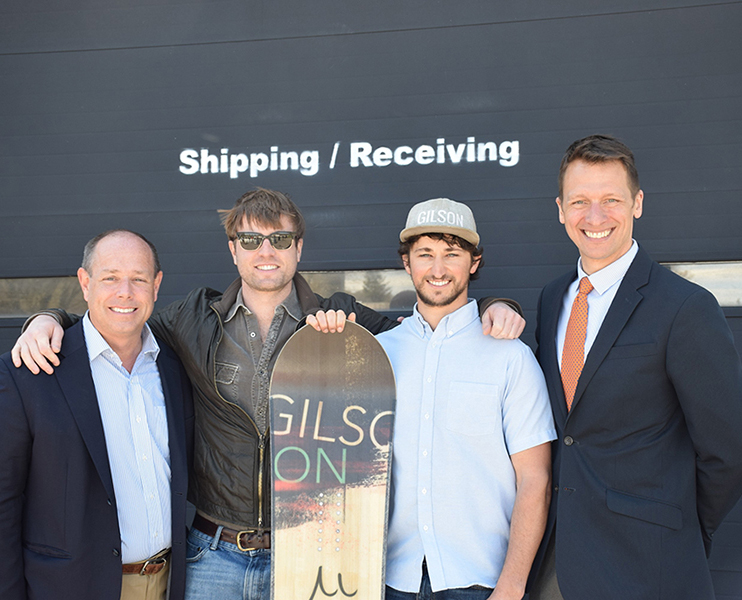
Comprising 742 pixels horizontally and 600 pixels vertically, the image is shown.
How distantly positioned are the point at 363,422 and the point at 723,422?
951 millimetres

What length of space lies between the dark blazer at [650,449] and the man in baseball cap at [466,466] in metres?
0.10

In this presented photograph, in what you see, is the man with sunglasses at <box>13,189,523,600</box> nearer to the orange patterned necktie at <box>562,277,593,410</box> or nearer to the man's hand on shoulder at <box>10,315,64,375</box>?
the man's hand on shoulder at <box>10,315,64,375</box>

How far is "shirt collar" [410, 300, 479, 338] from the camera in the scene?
1.71m

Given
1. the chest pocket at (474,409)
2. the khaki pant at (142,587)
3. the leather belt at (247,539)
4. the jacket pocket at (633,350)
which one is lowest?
the khaki pant at (142,587)

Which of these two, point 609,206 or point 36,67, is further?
point 36,67

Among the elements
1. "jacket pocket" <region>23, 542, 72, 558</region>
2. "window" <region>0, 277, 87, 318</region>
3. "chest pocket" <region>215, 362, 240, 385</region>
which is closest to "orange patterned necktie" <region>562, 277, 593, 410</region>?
"chest pocket" <region>215, 362, 240, 385</region>

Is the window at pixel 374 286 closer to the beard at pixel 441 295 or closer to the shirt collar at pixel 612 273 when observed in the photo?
the beard at pixel 441 295

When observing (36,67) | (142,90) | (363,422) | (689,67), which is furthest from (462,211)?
(36,67)

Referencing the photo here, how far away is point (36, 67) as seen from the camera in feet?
8.95

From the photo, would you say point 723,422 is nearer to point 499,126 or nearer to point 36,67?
point 499,126

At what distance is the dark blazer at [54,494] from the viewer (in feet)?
4.89

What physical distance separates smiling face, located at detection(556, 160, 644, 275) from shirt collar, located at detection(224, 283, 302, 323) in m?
0.91

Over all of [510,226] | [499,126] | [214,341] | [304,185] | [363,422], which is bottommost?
[363,422]

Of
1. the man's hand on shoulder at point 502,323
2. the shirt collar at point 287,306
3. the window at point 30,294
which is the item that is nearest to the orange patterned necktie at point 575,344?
the man's hand on shoulder at point 502,323
